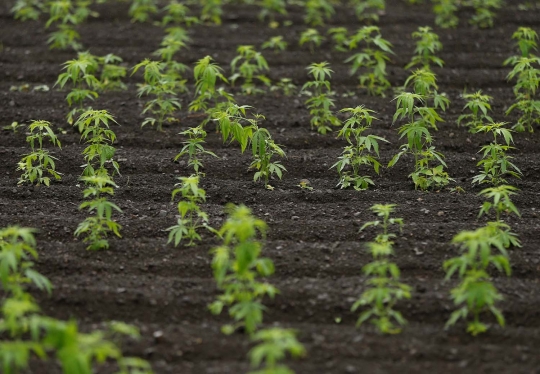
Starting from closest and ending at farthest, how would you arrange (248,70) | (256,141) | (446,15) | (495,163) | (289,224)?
(289,224) → (256,141) → (495,163) → (248,70) → (446,15)

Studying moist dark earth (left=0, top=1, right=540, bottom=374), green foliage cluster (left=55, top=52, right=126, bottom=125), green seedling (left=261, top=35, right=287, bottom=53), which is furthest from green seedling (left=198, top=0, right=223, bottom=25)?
green foliage cluster (left=55, top=52, right=126, bottom=125)

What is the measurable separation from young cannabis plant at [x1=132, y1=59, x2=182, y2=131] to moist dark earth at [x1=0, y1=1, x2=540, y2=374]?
11 cm

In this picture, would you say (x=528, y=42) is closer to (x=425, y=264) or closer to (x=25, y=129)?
(x=425, y=264)

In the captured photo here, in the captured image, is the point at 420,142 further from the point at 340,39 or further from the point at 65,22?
the point at 65,22

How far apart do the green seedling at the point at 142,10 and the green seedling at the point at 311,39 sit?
6.11ft

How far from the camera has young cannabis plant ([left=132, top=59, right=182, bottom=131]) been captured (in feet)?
21.1

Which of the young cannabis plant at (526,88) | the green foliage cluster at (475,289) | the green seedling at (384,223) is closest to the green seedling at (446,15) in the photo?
the young cannabis plant at (526,88)

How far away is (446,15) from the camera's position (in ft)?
29.2

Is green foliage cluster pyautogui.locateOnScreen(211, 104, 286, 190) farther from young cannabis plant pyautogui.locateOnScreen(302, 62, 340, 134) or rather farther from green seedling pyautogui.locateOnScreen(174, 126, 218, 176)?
young cannabis plant pyautogui.locateOnScreen(302, 62, 340, 134)

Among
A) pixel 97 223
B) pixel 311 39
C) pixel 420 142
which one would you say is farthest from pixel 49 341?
pixel 311 39

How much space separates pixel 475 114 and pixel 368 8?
352 cm

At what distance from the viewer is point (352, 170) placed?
616cm

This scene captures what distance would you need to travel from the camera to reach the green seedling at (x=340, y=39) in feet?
26.5

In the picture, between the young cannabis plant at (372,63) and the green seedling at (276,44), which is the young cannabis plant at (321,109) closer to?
the young cannabis plant at (372,63)
